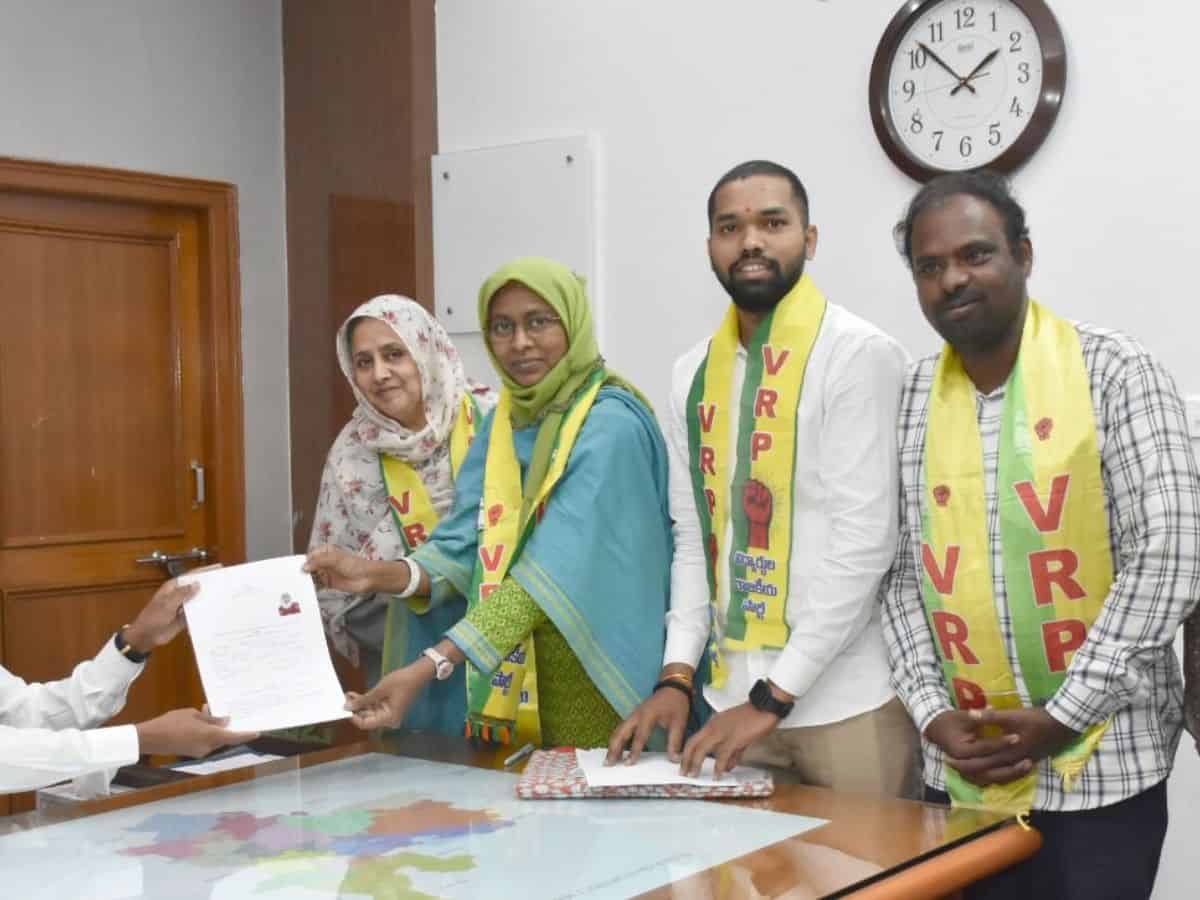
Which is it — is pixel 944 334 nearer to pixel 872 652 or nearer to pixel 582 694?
pixel 872 652

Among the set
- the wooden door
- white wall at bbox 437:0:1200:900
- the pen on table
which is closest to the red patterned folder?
the pen on table

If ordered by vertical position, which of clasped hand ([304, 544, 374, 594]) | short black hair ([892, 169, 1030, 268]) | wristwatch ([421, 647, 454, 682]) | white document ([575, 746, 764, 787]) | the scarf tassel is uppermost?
short black hair ([892, 169, 1030, 268])

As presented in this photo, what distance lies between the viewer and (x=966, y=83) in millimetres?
2975

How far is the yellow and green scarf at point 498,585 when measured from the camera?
87.8 inches

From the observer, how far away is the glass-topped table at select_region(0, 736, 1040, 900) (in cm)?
146

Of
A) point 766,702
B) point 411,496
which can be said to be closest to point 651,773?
point 766,702

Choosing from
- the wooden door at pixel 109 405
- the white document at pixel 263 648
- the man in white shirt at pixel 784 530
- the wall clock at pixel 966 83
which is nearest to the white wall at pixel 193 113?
the wooden door at pixel 109 405

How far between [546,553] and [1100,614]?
82 cm

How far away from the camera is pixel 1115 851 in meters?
1.72

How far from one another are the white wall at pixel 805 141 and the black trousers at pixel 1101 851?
1.08 metres

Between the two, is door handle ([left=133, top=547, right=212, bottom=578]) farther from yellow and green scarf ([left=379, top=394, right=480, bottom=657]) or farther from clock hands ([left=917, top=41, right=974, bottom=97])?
clock hands ([left=917, top=41, right=974, bottom=97])

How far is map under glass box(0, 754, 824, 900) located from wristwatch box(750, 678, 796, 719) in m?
0.19

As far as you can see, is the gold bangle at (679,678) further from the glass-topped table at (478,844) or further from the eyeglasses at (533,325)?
the eyeglasses at (533,325)

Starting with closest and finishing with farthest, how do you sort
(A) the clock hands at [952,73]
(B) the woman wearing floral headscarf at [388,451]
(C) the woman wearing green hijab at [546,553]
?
(C) the woman wearing green hijab at [546,553] → (B) the woman wearing floral headscarf at [388,451] → (A) the clock hands at [952,73]
